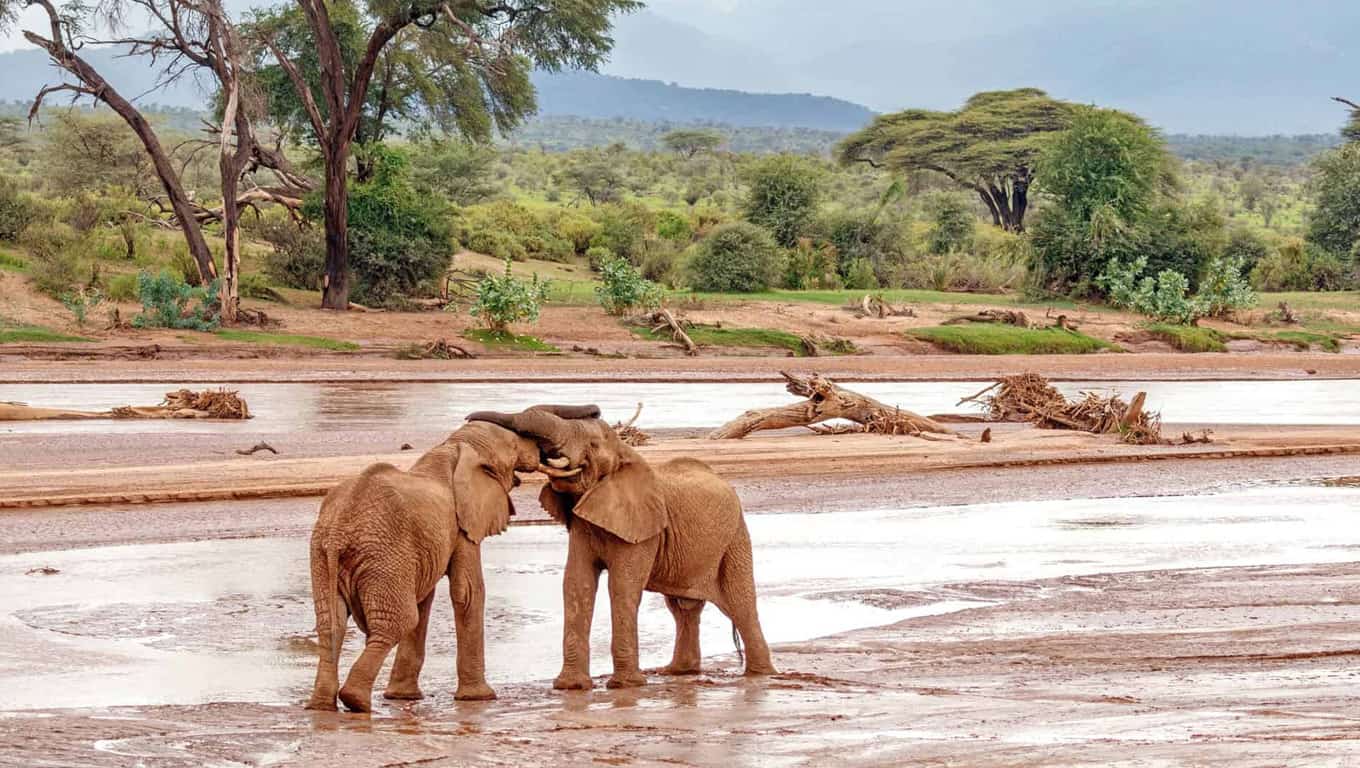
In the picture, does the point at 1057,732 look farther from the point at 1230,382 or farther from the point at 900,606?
the point at 1230,382

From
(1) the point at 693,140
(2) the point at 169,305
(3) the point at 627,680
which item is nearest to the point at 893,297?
(2) the point at 169,305

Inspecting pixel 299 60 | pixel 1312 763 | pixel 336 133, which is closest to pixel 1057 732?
pixel 1312 763

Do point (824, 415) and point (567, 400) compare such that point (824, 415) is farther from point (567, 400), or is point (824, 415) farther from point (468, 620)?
point (468, 620)

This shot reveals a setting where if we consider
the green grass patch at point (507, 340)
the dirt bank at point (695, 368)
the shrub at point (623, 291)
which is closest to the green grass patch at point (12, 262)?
the dirt bank at point (695, 368)

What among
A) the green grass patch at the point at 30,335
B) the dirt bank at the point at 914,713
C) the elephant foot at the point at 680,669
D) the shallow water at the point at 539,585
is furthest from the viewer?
the green grass patch at the point at 30,335

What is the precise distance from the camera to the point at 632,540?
812cm

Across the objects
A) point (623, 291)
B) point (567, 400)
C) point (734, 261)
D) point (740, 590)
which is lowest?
point (567, 400)

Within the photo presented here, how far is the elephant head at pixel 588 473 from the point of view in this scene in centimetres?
795

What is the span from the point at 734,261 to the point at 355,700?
37695 mm

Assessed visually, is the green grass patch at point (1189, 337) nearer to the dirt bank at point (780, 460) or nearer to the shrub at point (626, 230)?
the shrub at point (626, 230)

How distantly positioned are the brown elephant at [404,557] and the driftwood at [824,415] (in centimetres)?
1163

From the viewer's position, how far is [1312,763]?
18.7 ft

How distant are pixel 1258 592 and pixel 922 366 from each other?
81.1ft

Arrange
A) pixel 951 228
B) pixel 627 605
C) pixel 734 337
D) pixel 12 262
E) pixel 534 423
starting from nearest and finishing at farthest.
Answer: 1. pixel 534 423
2. pixel 627 605
3. pixel 12 262
4. pixel 734 337
5. pixel 951 228
